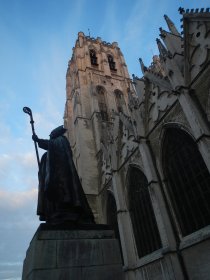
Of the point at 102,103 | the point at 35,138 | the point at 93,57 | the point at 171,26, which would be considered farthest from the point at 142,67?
the point at 93,57

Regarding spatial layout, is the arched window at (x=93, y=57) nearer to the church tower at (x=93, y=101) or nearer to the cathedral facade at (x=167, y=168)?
the church tower at (x=93, y=101)

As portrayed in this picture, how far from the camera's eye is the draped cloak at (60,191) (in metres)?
4.50

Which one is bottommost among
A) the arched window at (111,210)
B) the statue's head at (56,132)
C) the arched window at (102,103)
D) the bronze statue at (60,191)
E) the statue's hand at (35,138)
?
the bronze statue at (60,191)

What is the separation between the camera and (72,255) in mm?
3873

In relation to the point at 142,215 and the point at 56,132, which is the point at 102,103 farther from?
the point at 56,132

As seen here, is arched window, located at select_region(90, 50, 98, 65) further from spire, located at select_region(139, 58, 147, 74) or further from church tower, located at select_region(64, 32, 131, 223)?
spire, located at select_region(139, 58, 147, 74)

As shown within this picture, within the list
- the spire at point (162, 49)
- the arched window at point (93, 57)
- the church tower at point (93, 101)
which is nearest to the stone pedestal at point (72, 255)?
the spire at point (162, 49)

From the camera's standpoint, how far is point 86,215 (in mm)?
4715

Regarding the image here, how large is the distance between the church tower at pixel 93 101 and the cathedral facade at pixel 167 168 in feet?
3.83

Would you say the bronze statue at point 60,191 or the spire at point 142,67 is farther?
the spire at point 142,67

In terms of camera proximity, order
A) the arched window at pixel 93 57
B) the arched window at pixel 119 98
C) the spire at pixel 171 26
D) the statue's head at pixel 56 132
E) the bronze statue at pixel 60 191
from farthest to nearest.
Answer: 1. the arched window at pixel 93 57
2. the arched window at pixel 119 98
3. the spire at pixel 171 26
4. the statue's head at pixel 56 132
5. the bronze statue at pixel 60 191

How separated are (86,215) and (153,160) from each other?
31.9 feet

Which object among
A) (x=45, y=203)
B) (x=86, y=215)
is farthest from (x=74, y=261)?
(x=45, y=203)

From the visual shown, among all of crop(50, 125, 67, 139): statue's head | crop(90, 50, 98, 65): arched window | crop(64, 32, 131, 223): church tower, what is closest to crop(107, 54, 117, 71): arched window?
crop(64, 32, 131, 223): church tower
